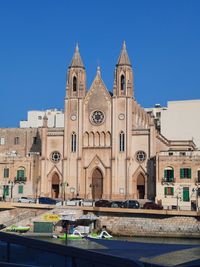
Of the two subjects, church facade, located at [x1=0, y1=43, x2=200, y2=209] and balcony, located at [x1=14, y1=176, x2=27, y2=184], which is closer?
church facade, located at [x1=0, y1=43, x2=200, y2=209]

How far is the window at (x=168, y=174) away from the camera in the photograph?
71.3 m

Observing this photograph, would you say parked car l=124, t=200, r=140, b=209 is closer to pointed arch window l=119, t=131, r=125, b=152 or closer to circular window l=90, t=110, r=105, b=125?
pointed arch window l=119, t=131, r=125, b=152

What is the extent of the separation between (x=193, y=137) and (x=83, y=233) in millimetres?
41659

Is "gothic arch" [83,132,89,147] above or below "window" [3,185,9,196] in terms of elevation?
above

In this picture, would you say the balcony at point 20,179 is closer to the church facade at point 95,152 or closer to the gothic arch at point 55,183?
the church facade at point 95,152

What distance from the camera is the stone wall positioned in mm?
56344

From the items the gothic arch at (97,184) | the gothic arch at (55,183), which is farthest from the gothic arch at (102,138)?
the gothic arch at (55,183)

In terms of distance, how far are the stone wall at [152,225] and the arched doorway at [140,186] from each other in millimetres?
17486

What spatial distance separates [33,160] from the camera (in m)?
78.2

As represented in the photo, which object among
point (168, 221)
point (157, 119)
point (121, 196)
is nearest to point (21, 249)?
point (168, 221)

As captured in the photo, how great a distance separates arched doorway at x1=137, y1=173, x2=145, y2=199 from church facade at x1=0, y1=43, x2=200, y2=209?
0.13m

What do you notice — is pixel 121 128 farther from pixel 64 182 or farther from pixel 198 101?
pixel 198 101

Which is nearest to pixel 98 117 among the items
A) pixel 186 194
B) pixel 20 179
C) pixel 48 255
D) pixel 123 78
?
pixel 123 78

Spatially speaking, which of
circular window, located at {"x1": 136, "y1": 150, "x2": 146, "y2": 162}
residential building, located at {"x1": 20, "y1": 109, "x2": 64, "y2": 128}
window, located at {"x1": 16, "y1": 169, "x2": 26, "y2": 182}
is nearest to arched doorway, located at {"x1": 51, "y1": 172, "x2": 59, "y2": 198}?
window, located at {"x1": 16, "y1": 169, "x2": 26, "y2": 182}
